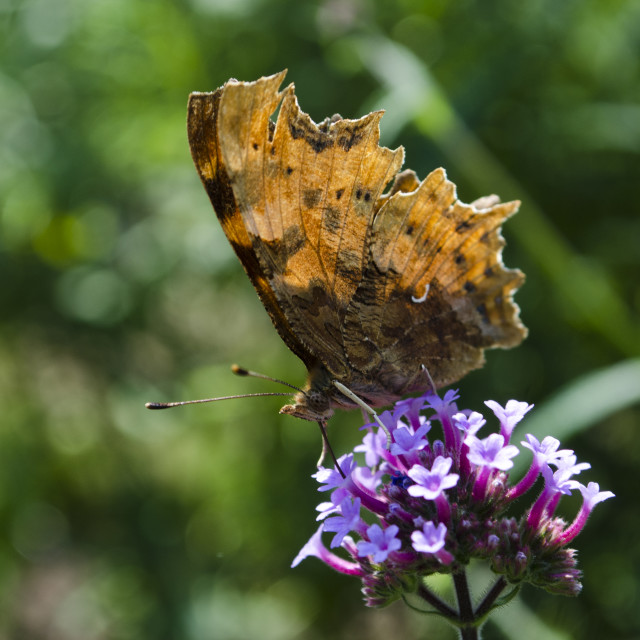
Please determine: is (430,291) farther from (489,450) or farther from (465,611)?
(465,611)

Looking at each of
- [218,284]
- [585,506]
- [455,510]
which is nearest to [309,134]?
[455,510]

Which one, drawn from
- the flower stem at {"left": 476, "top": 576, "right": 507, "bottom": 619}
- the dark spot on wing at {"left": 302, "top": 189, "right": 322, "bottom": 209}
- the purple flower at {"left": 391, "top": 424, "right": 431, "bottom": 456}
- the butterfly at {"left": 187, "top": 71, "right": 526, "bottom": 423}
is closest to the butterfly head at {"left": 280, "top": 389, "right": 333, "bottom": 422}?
the butterfly at {"left": 187, "top": 71, "right": 526, "bottom": 423}

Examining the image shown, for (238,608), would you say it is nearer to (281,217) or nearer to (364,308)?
(364,308)

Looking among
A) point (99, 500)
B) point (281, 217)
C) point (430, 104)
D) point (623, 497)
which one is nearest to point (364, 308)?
point (281, 217)

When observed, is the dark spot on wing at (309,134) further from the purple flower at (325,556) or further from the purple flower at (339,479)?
the purple flower at (325,556)

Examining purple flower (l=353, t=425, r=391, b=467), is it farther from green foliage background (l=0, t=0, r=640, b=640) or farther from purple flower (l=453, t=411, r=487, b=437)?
green foliage background (l=0, t=0, r=640, b=640)
